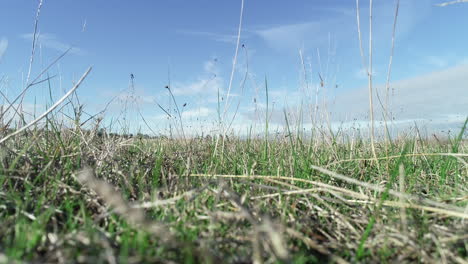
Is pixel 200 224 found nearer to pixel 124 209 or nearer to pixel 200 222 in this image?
pixel 200 222

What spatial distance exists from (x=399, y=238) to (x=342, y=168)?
1.25 metres

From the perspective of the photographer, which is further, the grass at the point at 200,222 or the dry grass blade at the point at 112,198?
the grass at the point at 200,222

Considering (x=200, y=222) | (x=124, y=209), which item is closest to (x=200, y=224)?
(x=200, y=222)

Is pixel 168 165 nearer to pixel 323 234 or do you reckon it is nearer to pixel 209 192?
pixel 209 192

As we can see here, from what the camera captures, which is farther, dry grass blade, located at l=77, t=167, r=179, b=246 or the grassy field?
the grassy field

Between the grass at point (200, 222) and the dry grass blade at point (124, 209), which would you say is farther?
the grass at point (200, 222)

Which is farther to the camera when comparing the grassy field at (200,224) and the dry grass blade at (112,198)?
the grassy field at (200,224)

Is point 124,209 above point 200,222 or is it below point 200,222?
above

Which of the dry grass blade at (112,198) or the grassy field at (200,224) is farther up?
the dry grass blade at (112,198)

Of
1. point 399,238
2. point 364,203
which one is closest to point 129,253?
point 399,238

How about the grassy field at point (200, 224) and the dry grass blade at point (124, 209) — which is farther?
the grassy field at point (200, 224)

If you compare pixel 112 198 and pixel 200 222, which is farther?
pixel 200 222

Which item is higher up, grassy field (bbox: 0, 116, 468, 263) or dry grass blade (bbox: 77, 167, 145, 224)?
dry grass blade (bbox: 77, 167, 145, 224)

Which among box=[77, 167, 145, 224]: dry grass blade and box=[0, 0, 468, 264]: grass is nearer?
box=[77, 167, 145, 224]: dry grass blade
